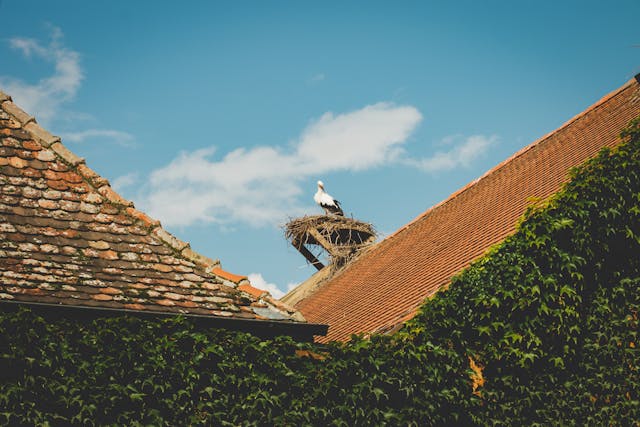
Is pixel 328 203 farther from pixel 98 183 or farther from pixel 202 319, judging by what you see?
pixel 202 319

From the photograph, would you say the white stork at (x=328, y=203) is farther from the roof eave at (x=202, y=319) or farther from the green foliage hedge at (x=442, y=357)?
the roof eave at (x=202, y=319)

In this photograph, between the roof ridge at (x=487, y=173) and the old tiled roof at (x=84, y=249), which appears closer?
the old tiled roof at (x=84, y=249)

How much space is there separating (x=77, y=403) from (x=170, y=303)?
144 centimetres

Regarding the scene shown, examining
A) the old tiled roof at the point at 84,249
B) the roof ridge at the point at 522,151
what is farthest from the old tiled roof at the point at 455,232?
the old tiled roof at the point at 84,249

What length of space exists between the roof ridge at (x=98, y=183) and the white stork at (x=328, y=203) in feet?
44.5

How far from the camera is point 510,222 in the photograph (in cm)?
1028

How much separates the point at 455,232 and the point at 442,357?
5.02 m

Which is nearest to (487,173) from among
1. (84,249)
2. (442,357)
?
(442,357)

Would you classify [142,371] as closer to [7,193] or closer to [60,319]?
[60,319]

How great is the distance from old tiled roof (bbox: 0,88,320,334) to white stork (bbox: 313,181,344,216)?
13667 millimetres

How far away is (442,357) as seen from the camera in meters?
7.19

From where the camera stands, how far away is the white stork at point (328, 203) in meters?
21.2

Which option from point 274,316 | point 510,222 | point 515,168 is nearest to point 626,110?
point 515,168

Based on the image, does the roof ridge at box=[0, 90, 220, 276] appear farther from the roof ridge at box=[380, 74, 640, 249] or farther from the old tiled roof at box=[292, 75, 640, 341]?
the roof ridge at box=[380, 74, 640, 249]
